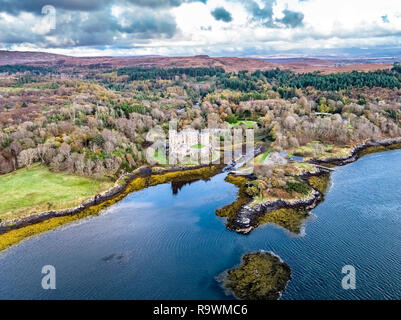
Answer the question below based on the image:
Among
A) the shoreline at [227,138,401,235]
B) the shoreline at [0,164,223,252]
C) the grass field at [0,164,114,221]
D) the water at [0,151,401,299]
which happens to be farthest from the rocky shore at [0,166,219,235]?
the shoreline at [227,138,401,235]

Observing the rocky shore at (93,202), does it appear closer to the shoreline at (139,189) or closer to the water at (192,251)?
the shoreline at (139,189)

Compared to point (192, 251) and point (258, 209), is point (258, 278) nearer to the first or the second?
point (192, 251)

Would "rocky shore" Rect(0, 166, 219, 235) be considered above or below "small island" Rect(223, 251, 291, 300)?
above

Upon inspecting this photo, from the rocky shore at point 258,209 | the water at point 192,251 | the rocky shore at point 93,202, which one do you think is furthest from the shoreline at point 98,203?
the rocky shore at point 258,209

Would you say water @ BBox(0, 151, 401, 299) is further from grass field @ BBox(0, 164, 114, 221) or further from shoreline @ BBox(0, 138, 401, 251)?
grass field @ BBox(0, 164, 114, 221)

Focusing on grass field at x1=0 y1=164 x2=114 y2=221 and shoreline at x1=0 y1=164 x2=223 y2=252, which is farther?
grass field at x1=0 y1=164 x2=114 y2=221

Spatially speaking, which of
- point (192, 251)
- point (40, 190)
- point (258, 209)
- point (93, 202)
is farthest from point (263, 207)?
point (40, 190)
